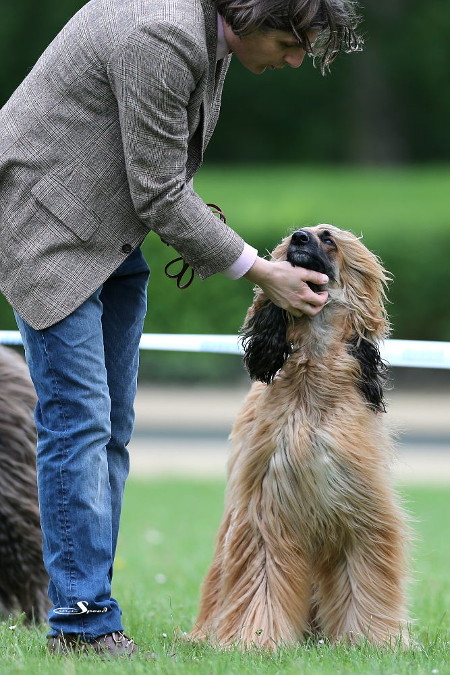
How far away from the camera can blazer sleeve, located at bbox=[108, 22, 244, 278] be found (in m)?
3.65

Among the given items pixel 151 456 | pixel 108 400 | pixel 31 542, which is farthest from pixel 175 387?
pixel 108 400

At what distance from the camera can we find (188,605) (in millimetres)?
5410

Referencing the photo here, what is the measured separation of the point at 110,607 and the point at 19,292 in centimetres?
105

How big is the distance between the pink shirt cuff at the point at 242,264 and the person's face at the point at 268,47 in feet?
1.99

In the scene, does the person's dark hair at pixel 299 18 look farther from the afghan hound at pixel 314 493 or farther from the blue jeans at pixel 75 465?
the blue jeans at pixel 75 465

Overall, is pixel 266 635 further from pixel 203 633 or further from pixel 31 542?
pixel 31 542

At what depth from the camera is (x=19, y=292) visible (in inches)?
153

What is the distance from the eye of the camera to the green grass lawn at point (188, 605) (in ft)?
11.9

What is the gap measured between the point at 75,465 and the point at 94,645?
0.58 meters

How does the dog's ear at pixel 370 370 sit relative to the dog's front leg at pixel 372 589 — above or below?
above

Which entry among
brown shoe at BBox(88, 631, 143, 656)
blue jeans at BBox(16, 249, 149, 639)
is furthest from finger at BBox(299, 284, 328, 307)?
brown shoe at BBox(88, 631, 143, 656)

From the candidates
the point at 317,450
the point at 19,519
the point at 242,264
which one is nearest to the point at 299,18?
the point at 242,264

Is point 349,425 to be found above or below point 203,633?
above

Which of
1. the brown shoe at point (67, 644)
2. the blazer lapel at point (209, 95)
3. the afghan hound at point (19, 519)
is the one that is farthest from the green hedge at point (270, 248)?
the brown shoe at point (67, 644)
